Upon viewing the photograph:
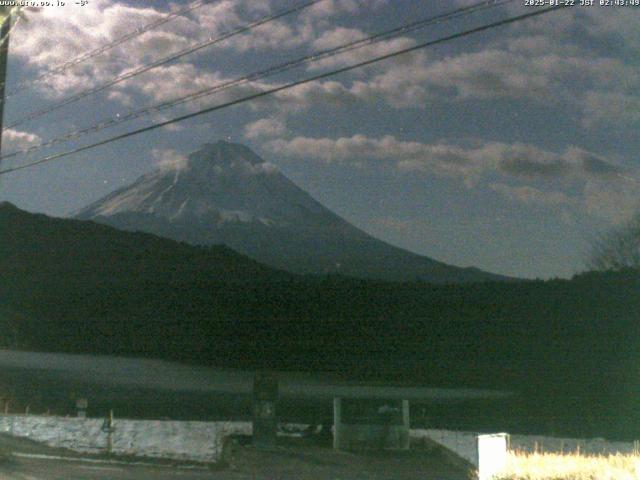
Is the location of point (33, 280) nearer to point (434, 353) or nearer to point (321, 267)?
point (434, 353)

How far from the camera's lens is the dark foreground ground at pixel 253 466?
51.1 ft

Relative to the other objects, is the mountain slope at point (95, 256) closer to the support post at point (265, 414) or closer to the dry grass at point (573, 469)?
the support post at point (265, 414)

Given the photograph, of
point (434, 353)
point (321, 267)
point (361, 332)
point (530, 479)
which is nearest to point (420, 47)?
point (530, 479)

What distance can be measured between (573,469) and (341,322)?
48.0 meters

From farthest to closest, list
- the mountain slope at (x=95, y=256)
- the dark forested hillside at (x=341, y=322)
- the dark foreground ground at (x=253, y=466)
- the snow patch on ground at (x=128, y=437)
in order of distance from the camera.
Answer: the mountain slope at (x=95, y=256)
the dark forested hillside at (x=341, y=322)
the snow patch on ground at (x=128, y=437)
the dark foreground ground at (x=253, y=466)

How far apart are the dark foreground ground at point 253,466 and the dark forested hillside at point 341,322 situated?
72.3 feet

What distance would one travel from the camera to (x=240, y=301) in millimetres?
62312

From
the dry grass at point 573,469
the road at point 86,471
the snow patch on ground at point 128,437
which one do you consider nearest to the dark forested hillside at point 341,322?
the snow patch on ground at point 128,437

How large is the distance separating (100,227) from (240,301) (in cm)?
2056

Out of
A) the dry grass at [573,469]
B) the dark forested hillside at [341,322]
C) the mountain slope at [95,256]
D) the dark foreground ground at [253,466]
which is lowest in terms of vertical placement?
the dark foreground ground at [253,466]

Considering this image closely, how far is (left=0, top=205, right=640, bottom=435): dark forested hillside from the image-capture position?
48.0 m

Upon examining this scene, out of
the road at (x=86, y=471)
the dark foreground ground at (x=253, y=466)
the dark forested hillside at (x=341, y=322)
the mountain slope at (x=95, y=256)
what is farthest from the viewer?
the mountain slope at (x=95, y=256)

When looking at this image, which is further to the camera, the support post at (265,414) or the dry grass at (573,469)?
the support post at (265,414)

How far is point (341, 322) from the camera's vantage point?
192 ft
